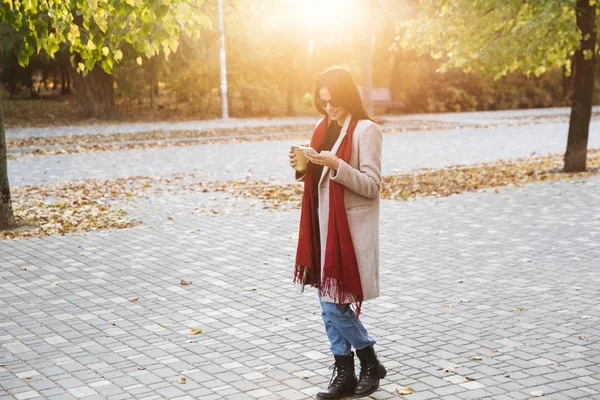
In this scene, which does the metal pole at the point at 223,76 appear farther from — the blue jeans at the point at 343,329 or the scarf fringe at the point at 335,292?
the scarf fringe at the point at 335,292

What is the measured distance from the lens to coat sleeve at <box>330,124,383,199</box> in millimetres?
4621

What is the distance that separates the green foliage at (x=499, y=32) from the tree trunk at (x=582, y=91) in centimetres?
35

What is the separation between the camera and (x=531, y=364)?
545cm

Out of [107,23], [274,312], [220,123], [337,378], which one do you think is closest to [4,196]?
[107,23]

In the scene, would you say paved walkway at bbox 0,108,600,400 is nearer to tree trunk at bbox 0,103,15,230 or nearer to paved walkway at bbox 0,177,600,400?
paved walkway at bbox 0,177,600,400

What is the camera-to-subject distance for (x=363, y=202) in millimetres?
4816

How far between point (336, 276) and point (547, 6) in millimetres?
10084

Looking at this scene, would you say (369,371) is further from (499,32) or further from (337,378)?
(499,32)

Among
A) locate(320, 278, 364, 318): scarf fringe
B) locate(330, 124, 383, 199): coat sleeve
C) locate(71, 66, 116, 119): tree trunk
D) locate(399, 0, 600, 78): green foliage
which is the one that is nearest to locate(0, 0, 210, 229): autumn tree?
locate(330, 124, 383, 199): coat sleeve

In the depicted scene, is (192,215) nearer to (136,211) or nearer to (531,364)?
(136,211)

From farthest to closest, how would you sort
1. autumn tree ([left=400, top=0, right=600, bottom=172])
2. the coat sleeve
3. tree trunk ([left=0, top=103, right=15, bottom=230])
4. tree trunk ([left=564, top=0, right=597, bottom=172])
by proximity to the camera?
1. tree trunk ([left=564, top=0, right=597, bottom=172])
2. autumn tree ([left=400, top=0, right=600, bottom=172])
3. tree trunk ([left=0, top=103, right=15, bottom=230])
4. the coat sleeve

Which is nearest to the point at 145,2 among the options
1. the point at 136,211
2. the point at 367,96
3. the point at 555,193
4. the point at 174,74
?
the point at 136,211

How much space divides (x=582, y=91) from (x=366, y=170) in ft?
38.2

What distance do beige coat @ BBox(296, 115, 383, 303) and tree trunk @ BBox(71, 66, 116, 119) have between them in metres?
A: 30.6
